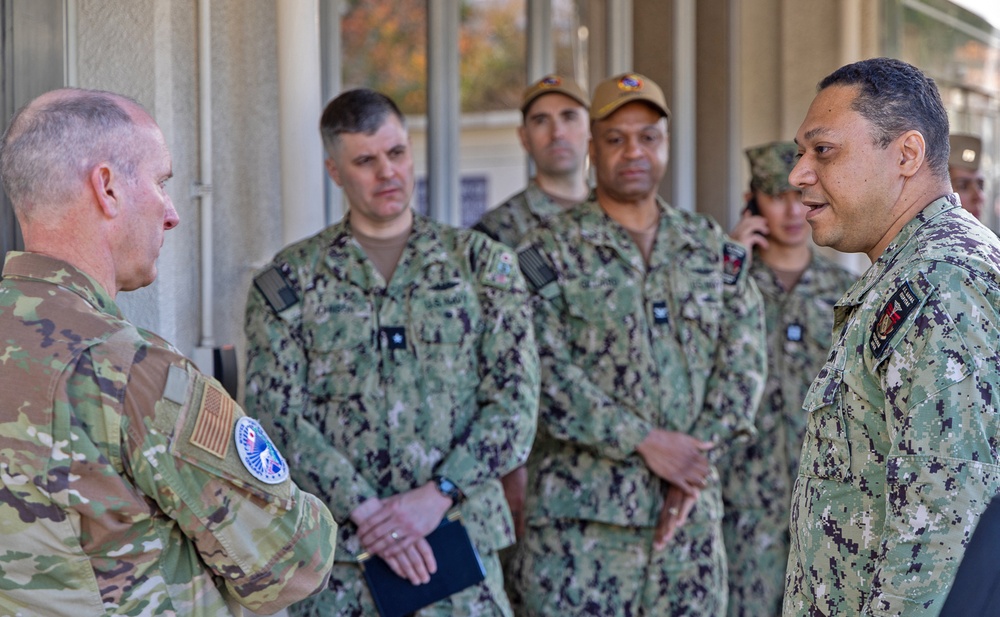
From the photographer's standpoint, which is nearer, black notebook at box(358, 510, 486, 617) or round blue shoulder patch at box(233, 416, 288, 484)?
round blue shoulder patch at box(233, 416, 288, 484)

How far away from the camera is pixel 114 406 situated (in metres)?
1.57

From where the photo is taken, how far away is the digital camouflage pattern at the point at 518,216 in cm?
396

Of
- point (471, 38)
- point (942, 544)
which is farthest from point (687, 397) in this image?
point (471, 38)

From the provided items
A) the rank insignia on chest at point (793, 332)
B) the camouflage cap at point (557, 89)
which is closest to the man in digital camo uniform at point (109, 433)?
the rank insignia on chest at point (793, 332)

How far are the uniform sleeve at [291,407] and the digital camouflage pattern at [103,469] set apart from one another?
105 cm

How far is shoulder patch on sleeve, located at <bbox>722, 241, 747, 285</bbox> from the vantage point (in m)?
3.38

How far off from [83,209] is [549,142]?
8.69 ft

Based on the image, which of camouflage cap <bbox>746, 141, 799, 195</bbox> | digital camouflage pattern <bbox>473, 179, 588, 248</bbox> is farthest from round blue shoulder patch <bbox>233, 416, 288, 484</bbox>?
camouflage cap <bbox>746, 141, 799, 195</bbox>

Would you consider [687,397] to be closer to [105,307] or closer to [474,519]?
[474,519]

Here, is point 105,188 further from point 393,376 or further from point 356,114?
point 356,114

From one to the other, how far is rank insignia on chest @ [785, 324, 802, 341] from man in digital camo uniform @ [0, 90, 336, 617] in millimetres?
2433

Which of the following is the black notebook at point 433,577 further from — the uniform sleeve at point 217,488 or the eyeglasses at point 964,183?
the eyeglasses at point 964,183

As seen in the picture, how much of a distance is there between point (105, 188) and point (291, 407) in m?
1.24

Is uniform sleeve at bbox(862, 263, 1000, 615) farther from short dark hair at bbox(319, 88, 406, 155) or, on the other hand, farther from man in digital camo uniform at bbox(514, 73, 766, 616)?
short dark hair at bbox(319, 88, 406, 155)
